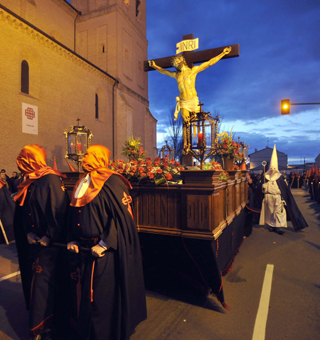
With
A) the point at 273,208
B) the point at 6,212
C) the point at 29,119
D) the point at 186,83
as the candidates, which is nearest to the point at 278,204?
the point at 273,208

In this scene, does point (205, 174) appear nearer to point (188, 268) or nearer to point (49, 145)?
point (188, 268)

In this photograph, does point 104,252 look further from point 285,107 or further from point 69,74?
point 285,107

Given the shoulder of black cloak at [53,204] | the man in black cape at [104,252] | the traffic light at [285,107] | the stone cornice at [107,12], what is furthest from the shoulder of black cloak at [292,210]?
the stone cornice at [107,12]

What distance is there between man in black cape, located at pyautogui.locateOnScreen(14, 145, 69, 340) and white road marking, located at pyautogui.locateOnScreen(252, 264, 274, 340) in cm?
214

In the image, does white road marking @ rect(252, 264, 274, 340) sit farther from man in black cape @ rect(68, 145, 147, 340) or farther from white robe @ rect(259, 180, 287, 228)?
white robe @ rect(259, 180, 287, 228)

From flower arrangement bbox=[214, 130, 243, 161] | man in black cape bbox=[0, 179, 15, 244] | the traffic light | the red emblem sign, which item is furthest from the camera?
the traffic light

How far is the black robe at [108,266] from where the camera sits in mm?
2393

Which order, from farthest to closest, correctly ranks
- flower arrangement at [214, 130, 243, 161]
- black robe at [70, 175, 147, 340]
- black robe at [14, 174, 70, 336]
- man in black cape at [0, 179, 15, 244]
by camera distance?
man in black cape at [0, 179, 15, 244] → flower arrangement at [214, 130, 243, 161] → black robe at [14, 174, 70, 336] → black robe at [70, 175, 147, 340]

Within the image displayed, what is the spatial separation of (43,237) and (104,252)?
784mm

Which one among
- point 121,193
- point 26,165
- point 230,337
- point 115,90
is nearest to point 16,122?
point 115,90

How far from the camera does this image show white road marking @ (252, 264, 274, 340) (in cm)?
282

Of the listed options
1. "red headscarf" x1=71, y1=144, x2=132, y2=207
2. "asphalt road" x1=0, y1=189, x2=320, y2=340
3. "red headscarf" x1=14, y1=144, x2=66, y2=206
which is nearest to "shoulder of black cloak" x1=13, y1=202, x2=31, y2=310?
"red headscarf" x1=14, y1=144, x2=66, y2=206

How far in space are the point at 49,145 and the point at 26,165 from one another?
1110 cm

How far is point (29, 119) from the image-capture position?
475 inches
